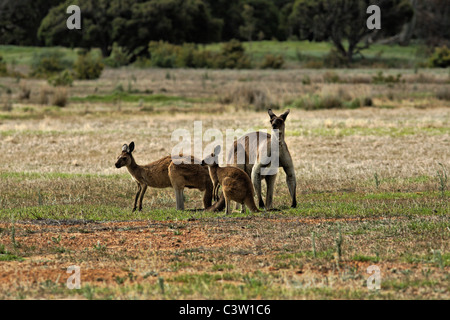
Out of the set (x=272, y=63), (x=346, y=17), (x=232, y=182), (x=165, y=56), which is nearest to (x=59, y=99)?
(x=232, y=182)

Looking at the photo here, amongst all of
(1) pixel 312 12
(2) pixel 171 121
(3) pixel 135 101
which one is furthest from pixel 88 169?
(1) pixel 312 12

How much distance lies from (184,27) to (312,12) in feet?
42.2

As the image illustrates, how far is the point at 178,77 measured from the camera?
164 ft

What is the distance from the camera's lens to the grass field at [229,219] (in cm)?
757

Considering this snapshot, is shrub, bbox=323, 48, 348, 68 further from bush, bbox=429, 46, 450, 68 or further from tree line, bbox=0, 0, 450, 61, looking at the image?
bush, bbox=429, 46, 450, 68

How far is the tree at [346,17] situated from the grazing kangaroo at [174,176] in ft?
193

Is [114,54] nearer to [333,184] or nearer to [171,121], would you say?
[171,121]

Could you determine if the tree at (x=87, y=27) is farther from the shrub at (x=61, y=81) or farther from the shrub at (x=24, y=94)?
the shrub at (x=24, y=94)

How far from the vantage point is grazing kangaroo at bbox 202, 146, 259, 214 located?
448 inches

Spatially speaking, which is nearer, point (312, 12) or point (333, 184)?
point (333, 184)

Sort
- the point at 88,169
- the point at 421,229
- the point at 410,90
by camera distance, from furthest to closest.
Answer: the point at 410,90, the point at 88,169, the point at 421,229

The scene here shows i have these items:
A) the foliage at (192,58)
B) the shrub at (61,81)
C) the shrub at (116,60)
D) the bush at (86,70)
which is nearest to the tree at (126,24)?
the shrub at (116,60)

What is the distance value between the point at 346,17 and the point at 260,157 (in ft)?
204
